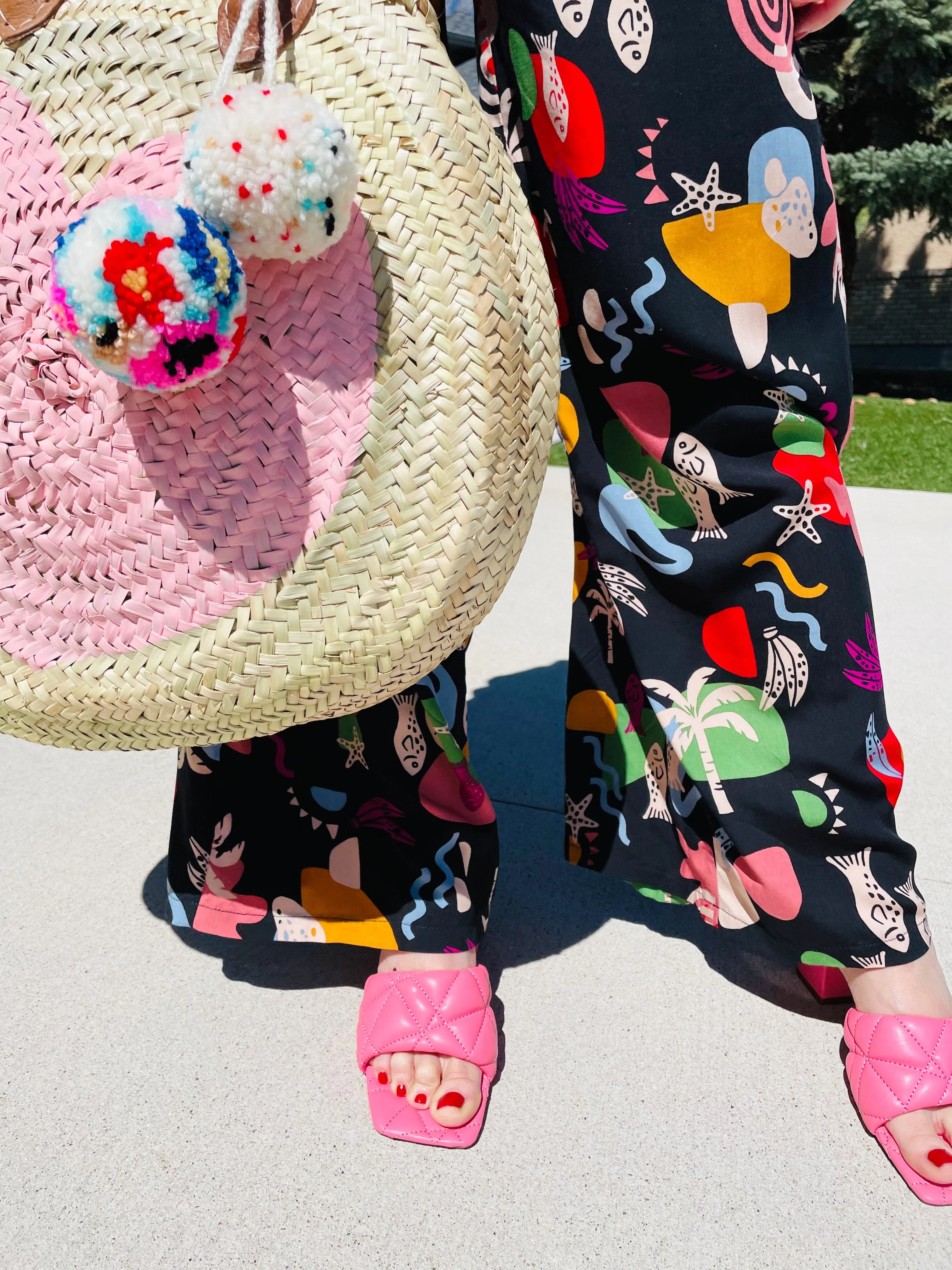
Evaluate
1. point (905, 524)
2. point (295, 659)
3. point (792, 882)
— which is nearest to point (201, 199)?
point (295, 659)

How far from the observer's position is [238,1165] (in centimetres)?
80

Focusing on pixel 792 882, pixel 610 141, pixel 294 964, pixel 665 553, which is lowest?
pixel 294 964

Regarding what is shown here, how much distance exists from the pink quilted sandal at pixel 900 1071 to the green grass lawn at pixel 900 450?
8.94ft

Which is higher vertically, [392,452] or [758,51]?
[758,51]

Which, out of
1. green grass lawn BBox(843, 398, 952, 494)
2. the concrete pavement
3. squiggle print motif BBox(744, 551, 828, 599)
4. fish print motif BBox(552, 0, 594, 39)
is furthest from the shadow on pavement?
green grass lawn BBox(843, 398, 952, 494)

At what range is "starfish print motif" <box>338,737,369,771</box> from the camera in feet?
3.05

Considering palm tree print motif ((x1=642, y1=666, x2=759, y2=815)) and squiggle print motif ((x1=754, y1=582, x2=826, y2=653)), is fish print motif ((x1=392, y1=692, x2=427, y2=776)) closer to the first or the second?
palm tree print motif ((x1=642, y1=666, x2=759, y2=815))

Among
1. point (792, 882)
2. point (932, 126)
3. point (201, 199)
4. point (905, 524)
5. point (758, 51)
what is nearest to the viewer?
point (201, 199)

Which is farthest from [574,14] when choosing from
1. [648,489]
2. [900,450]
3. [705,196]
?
[900,450]

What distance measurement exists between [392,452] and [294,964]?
687 mm

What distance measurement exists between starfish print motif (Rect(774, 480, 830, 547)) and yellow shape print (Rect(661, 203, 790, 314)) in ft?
0.55

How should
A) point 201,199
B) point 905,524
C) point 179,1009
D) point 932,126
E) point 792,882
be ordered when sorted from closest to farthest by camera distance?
point 201,199 < point 792,882 < point 179,1009 < point 905,524 < point 932,126

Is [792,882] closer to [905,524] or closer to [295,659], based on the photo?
[295,659]

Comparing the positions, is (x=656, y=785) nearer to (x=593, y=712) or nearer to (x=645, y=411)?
(x=593, y=712)
